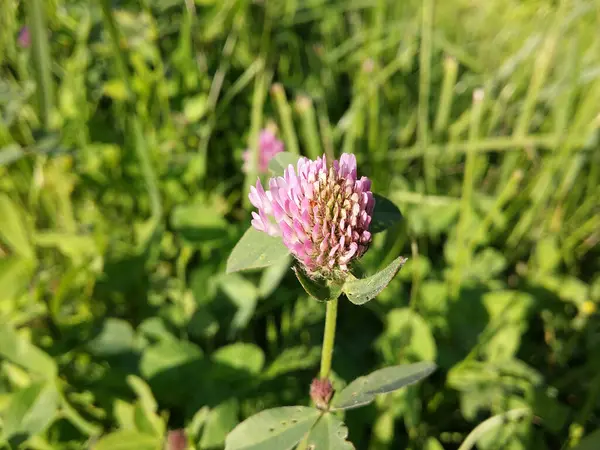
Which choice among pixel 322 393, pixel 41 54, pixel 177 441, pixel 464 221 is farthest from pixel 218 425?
pixel 41 54

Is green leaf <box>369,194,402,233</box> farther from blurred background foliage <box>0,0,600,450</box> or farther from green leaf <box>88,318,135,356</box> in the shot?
green leaf <box>88,318,135,356</box>

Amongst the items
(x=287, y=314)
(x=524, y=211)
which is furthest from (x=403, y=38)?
(x=287, y=314)

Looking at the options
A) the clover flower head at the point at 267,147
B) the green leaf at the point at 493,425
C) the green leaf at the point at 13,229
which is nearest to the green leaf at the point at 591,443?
the green leaf at the point at 493,425

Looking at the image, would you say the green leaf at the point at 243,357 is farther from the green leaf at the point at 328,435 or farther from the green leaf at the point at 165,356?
the green leaf at the point at 328,435

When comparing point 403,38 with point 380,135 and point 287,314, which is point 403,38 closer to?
point 380,135

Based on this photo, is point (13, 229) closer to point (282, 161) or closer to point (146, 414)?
point (146, 414)
